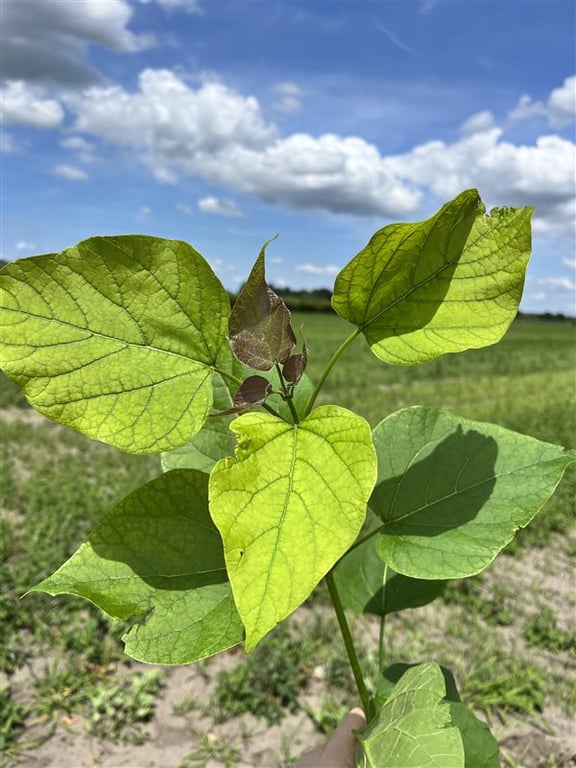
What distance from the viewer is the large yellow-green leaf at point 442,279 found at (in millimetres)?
678

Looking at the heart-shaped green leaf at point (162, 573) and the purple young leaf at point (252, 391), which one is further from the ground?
the purple young leaf at point (252, 391)

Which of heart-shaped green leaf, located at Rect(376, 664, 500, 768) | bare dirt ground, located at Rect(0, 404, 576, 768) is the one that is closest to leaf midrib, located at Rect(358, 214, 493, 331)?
heart-shaped green leaf, located at Rect(376, 664, 500, 768)

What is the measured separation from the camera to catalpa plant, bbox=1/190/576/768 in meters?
0.61

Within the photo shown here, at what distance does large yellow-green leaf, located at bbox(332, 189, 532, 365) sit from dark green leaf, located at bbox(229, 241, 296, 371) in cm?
8

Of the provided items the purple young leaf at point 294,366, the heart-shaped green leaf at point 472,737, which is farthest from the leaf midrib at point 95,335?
the heart-shaped green leaf at point 472,737

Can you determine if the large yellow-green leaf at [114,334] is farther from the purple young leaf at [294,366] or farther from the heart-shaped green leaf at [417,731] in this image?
the heart-shaped green leaf at [417,731]

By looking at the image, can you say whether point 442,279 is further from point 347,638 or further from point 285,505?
point 347,638

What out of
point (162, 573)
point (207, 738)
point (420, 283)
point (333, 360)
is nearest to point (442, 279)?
point (420, 283)

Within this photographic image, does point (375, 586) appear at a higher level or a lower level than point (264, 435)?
lower

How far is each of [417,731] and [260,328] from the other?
51 cm

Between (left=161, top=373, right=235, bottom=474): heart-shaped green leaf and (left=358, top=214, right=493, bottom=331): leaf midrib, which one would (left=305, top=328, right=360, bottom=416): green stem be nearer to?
(left=358, top=214, right=493, bottom=331): leaf midrib

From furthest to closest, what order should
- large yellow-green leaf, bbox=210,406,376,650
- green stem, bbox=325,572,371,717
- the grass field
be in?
the grass field → green stem, bbox=325,572,371,717 → large yellow-green leaf, bbox=210,406,376,650

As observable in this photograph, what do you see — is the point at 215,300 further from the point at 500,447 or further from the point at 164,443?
the point at 500,447

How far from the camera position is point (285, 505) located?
0.62 meters
